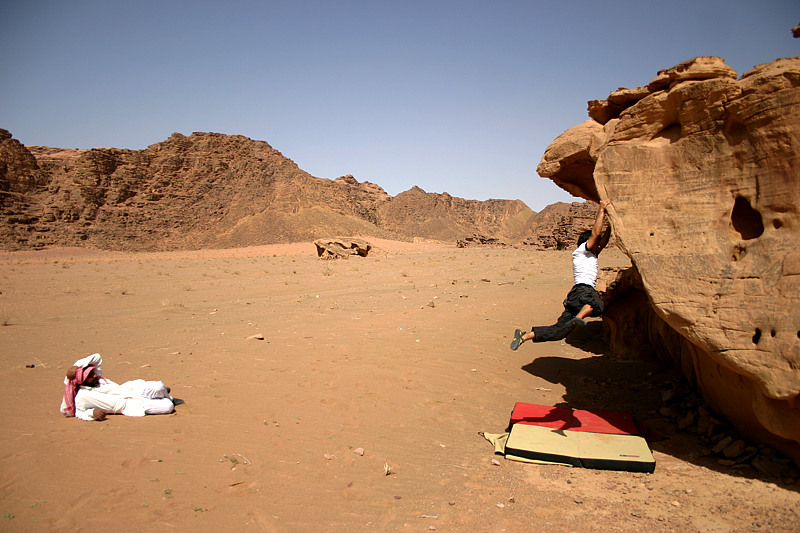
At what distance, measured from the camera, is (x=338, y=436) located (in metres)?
5.21

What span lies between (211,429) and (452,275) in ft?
53.8

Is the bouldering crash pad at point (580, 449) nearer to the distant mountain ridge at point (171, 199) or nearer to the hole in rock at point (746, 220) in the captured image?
the hole in rock at point (746, 220)

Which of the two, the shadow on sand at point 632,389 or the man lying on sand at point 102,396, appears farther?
the man lying on sand at point 102,396

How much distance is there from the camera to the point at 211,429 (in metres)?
5.16

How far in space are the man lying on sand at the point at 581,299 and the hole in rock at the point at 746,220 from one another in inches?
48.1

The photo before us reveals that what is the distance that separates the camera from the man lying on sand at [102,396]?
17.5 feet

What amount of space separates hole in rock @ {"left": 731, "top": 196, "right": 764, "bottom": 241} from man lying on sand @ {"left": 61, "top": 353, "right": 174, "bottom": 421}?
21.4 ft

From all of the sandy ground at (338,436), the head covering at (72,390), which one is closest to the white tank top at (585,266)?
the sandy ground at (338,436)

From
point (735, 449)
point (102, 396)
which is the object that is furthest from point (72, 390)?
point (735, 449)

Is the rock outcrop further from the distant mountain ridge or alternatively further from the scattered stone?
the distant mountain ridge

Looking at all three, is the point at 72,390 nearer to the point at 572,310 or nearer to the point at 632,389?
the point at 572,310

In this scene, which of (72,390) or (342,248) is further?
(342,248)

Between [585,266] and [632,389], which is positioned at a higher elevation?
[585,266]

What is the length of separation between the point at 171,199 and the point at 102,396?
62914mm
